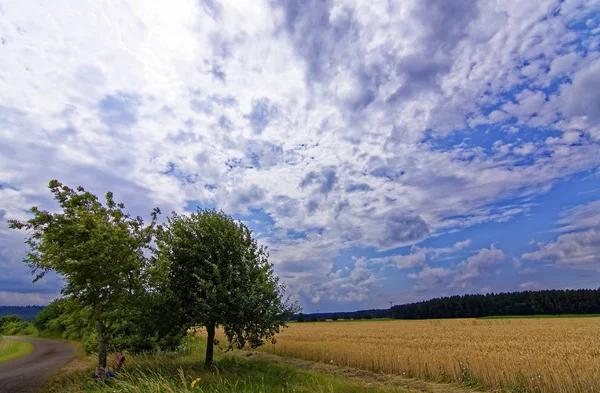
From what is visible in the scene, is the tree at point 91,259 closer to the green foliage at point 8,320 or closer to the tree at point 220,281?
the tree at point 220,281

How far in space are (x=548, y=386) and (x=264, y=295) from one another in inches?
466

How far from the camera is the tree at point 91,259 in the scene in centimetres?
1454

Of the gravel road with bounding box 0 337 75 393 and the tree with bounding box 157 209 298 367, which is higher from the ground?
the tree with bounding box 157 209 298 367

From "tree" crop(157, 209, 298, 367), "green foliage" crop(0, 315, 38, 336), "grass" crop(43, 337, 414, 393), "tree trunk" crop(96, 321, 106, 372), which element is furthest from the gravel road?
"green foliage" crop(0, 315, 38, 336)

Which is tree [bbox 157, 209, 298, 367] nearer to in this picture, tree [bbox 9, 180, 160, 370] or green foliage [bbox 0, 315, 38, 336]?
tree [bbox 9, 180, 160, 370]

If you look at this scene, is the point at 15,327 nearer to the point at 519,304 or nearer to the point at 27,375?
the point at 27,375

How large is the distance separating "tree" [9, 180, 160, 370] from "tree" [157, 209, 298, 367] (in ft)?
5.45

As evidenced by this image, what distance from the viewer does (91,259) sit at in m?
14.1

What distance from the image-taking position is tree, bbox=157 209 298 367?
1599 centimetres

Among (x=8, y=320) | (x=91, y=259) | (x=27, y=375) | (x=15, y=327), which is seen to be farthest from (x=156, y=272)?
(x=8, y=320)

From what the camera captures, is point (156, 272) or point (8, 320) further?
point (8, 320)

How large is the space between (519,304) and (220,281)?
124 m

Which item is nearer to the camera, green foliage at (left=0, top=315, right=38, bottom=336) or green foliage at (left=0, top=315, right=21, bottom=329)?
green foliage at (left=0, top=315, right=38, bottom=336)

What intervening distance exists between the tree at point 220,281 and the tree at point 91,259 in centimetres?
166
